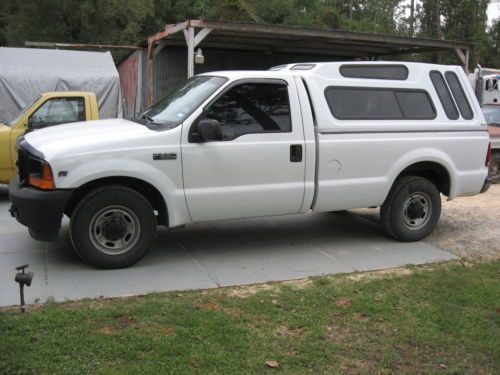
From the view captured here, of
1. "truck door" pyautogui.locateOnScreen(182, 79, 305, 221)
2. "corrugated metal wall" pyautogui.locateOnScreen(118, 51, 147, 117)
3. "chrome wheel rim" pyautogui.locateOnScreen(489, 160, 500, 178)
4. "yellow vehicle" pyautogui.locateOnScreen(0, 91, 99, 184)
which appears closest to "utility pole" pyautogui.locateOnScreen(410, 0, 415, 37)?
"corrugated metal wall" pyautogui.locateOnScreen(118, 51, 147, 117)

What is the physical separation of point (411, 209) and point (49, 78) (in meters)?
11.7

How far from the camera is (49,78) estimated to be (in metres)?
15.4

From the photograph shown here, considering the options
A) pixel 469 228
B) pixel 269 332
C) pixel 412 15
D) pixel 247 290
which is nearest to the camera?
pixel 269 332

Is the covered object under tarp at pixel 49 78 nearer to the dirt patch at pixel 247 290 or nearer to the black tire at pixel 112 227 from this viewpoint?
the black tire at pixel 112 227

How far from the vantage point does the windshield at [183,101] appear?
5.75 meters

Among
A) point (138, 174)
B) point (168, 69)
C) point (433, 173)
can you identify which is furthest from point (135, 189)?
point (168, 69)

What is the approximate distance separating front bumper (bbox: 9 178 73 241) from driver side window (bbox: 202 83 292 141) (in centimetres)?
162

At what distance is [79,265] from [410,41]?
13353 mm

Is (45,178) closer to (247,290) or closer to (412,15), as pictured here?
(247,290)

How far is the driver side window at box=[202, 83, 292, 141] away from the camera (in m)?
5.79

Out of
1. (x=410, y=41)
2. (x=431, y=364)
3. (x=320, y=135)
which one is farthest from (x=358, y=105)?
(x=410, y=41)

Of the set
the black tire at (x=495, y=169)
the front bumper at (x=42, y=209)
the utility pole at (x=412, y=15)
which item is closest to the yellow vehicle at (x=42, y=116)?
the front bumper at (x=42, y=209)

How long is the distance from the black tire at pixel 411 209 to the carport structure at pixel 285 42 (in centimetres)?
761

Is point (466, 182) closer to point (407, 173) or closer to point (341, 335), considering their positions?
point (407, 173)
